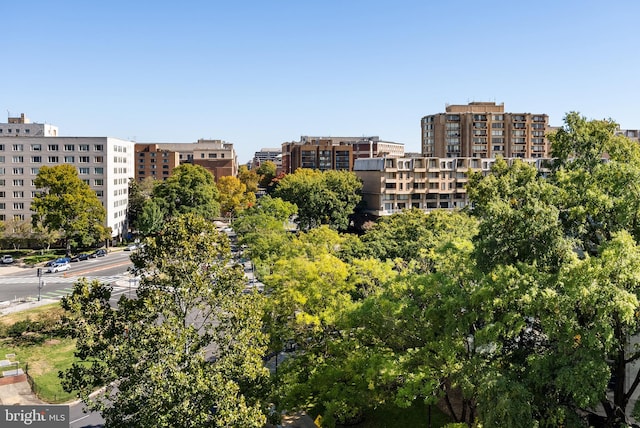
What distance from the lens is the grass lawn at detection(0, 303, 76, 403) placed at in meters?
31.4

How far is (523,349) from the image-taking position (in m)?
18.4

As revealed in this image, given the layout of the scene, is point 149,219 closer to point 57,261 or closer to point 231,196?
→ point 57,261

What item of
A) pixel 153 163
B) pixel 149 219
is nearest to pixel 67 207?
pixel 149 219

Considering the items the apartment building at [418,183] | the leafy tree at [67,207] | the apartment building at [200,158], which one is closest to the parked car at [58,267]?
the leafy tree at [67,207]

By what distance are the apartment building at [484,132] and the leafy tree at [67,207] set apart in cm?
7248

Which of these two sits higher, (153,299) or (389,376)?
(153,299)

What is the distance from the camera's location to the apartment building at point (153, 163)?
456 ft

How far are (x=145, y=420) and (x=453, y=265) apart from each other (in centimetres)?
1302

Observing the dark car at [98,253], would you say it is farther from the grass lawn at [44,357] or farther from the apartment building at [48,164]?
the grass lawn at [44,357]

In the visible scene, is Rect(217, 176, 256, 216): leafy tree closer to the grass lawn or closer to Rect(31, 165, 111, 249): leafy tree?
Rect(31, 165, 111, 249): leafy tree

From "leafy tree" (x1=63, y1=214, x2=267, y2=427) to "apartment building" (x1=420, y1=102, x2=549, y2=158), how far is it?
101126mm

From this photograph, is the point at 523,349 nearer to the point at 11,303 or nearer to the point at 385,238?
the point at 385,238

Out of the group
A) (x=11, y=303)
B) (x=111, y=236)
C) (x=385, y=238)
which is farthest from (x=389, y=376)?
(x=111, y=236)

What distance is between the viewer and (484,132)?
114688 millimetres
